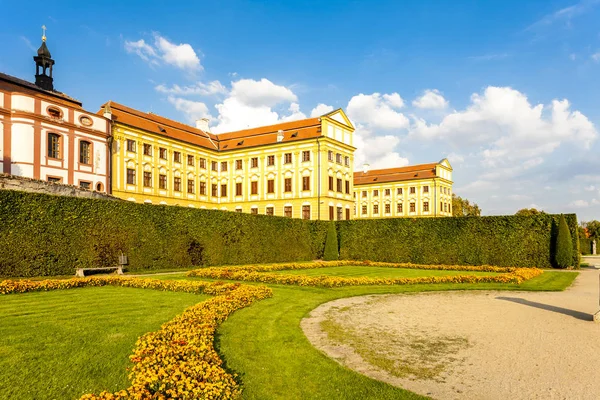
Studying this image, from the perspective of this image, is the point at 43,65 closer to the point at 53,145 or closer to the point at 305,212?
the point at 53,145

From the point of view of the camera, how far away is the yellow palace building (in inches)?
1532

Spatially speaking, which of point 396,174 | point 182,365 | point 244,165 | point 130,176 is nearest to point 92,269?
point 182,365

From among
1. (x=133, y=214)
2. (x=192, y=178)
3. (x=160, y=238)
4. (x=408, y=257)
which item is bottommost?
(x=408, y=257)

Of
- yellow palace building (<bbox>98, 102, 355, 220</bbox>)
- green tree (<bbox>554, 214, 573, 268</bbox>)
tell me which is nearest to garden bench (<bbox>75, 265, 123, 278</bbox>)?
yellow palace building (<bbox>98, 102, 355, 220</bbox>)

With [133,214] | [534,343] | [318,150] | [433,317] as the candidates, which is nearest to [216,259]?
[133,214]

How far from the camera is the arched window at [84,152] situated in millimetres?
32350

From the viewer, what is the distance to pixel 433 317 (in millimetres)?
9430

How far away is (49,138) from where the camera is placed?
97.9ft

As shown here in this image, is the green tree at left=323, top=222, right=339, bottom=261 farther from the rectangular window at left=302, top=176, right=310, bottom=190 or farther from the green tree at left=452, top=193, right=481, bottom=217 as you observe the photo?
the green tree at left=452, top=193, right=481, bottom=217

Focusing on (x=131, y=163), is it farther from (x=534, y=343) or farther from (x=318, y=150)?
(x=534, y=343)

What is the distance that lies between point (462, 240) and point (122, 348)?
80.6ft

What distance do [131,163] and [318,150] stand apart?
62.6ft

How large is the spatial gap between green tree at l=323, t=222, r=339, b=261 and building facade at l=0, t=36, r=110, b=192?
771 inches

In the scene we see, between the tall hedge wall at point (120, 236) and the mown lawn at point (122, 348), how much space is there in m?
5.83
